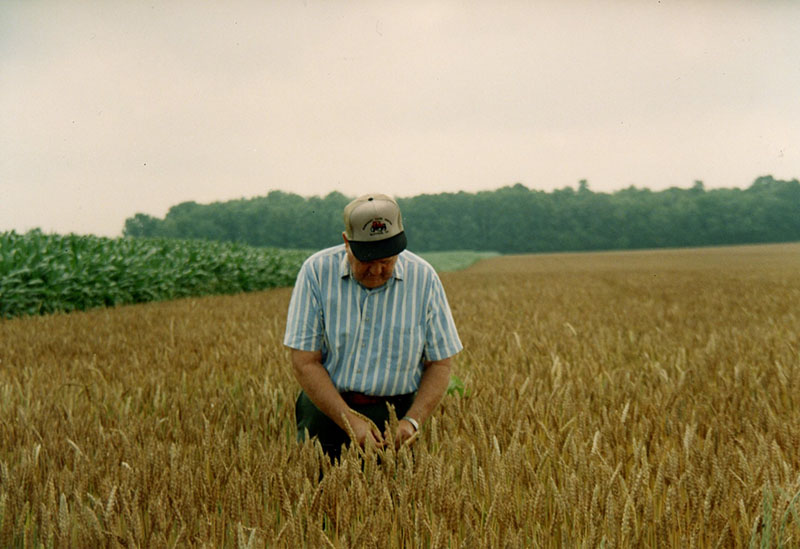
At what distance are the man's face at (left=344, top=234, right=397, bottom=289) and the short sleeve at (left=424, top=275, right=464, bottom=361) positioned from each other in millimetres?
219

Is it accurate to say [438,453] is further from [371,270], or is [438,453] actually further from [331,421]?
[371,270]

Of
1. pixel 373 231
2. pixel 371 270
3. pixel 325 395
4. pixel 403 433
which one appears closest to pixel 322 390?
pixel 325 395

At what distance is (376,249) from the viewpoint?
2002mm

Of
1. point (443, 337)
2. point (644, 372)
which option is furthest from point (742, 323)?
point (443, 337)

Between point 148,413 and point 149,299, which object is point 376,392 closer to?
point 148,413

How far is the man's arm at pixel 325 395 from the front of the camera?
2.04 metres

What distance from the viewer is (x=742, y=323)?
22.0 ft

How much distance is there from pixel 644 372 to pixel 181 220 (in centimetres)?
6503

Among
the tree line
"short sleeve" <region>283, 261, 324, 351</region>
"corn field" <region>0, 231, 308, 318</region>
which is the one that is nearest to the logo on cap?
"short sleeve" <region>283, 261, 324, 351</region>

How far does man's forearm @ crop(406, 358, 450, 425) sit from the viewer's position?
7.16 feet

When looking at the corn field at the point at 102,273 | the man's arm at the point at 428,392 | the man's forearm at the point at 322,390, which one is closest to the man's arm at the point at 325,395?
the man's forearm at the point at 322,390

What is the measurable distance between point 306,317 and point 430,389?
1.76 feet

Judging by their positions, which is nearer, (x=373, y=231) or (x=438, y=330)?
(x=373, y=231)

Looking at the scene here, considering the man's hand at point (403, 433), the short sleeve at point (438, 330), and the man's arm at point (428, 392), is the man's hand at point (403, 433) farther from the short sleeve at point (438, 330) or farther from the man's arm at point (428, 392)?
the short sleeve at point (438, 330)
